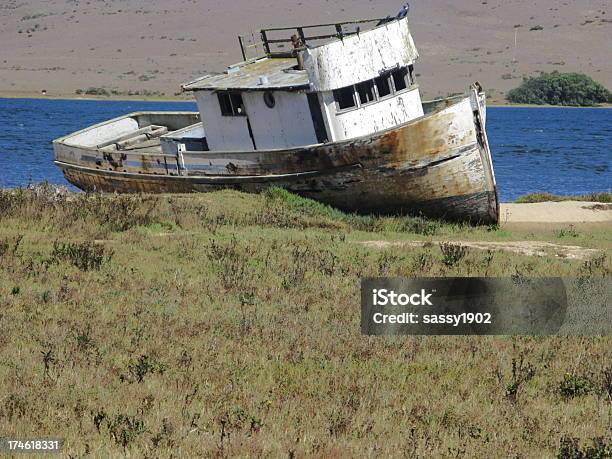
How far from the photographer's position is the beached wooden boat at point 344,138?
20.5 m

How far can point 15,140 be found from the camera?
46156 millimetres

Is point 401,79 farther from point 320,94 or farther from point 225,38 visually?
point 225,38

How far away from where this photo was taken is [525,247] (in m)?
17.6

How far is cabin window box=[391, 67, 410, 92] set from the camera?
22.5m

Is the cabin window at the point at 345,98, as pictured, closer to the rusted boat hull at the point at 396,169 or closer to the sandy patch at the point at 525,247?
the rusted boat hull at the point at 396,169

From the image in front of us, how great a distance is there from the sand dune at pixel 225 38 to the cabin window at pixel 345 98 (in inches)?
1983

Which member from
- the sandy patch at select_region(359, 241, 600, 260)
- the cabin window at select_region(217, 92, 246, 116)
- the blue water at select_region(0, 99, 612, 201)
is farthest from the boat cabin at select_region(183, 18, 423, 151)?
the blue water at select_region(0, 99, 612, 201)

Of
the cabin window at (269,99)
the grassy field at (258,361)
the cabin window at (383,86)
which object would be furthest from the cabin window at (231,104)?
the grassy field at (258,361)

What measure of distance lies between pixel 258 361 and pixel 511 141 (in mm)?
46116

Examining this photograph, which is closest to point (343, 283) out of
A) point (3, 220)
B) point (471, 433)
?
point (471, 433)

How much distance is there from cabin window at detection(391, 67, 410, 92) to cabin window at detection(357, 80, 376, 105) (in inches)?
36.9

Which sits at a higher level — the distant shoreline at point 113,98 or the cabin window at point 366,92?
the cabin window at point 366,92

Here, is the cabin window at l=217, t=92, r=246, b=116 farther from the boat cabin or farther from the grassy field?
the grassy field

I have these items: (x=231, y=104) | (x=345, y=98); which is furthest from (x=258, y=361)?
(x=231, y=104)
